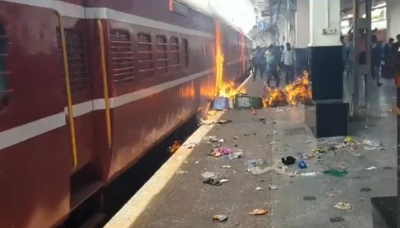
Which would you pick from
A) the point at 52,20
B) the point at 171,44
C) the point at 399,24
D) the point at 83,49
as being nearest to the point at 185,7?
the point at 171,44

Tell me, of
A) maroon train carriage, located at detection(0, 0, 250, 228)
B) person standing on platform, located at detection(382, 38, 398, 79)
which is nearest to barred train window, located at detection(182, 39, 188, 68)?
maroon train carriage, located at detection(0, 0, 250, 228)

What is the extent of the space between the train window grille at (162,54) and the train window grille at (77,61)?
2716 millimetres

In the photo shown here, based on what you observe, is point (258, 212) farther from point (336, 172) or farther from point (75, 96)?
point (75, 96)

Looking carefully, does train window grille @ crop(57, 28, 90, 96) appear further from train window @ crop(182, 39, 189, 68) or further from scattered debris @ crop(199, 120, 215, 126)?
scattered debris @ crop(199, 120, 215, 126)

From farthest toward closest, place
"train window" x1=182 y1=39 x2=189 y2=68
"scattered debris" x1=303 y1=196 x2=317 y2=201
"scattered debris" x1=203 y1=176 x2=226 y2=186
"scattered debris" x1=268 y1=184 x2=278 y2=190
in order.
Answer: "train window" x1=182 y1=39 x2=189 y2=68
"scattered debris" x1=203 y1=176 x2=226 y2=186
"scattered debris" x1=268 y1=184 x2=278 y2=190
"scattered debris" x1=303 y1=196 x2=317 y2=201

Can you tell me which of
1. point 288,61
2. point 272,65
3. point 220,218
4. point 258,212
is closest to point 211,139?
point 258,212

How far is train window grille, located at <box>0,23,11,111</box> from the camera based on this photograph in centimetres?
380

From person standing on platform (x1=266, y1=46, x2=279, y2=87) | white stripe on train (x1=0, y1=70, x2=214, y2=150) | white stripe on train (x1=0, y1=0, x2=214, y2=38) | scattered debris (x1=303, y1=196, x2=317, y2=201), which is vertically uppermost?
white stripe on train (x1=0, y1=0, x2=214, y2=38)

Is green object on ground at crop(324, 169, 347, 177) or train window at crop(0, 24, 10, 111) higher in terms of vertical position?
train window at crop(0, 24, 10, 111)

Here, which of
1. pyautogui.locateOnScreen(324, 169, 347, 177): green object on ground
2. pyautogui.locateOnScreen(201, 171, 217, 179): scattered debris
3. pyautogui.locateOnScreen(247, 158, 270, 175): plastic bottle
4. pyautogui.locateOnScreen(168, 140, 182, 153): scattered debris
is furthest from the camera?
pyautogui.locateOnScreen(168, 140, 182, 153): scattered debris

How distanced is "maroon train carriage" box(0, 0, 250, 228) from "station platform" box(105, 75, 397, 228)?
25.0 inches

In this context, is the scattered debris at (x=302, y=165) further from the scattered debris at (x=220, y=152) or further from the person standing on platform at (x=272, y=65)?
the person standing on platform at (x=272, y=65)

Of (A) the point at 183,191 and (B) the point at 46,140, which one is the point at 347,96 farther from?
(B) the point at 46,140

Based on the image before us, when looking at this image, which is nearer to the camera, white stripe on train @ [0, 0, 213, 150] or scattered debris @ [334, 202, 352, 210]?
white stripe on train @ [0, 0, 213, 150]
